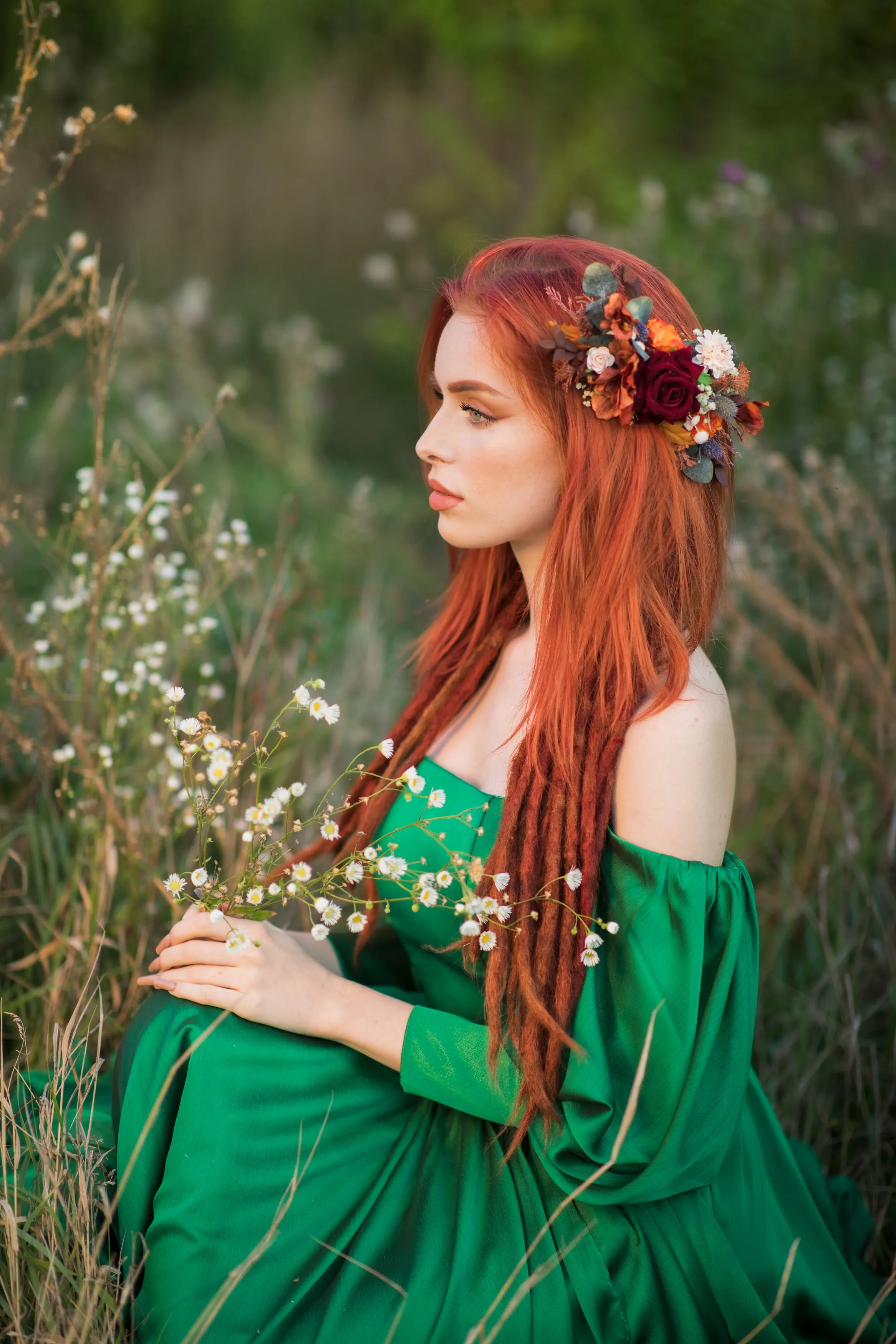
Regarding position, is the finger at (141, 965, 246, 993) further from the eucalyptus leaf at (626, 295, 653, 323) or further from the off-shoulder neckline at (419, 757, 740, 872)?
the eucalyptus leaf at (626, 295, 653, 323)

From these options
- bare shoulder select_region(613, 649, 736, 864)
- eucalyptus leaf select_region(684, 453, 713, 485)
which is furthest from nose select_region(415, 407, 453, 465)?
bare shoulder select_region(613, 649, 736, 864)

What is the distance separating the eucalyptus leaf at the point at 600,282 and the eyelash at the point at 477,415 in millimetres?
253

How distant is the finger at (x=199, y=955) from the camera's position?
170 centimetres

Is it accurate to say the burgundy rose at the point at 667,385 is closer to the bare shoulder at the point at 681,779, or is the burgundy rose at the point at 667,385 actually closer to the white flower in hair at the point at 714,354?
the white flower in hair at the point at 714,354

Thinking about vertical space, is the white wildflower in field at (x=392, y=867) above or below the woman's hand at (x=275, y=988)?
above

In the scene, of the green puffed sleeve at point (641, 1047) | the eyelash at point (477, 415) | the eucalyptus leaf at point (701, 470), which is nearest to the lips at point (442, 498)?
the eyelash at point (477, 415)

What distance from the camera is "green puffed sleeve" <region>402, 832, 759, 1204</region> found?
1.65m

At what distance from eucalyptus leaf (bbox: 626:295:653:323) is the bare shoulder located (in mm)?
591

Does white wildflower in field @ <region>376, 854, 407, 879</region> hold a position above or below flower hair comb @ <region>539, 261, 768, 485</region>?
below

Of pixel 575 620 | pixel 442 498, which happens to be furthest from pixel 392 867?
pixel 442 498

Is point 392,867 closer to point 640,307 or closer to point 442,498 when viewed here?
point 442,498

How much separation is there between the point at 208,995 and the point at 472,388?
106 centimetres

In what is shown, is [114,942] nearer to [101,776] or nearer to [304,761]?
[101,776]

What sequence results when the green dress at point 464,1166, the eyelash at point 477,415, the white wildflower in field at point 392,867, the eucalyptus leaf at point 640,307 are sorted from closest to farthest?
the white wildflower in field at point 392,867, the green dress at point 464,1166, the eucalyptus leaf at point 640,307, the eyelash at point 477,415
